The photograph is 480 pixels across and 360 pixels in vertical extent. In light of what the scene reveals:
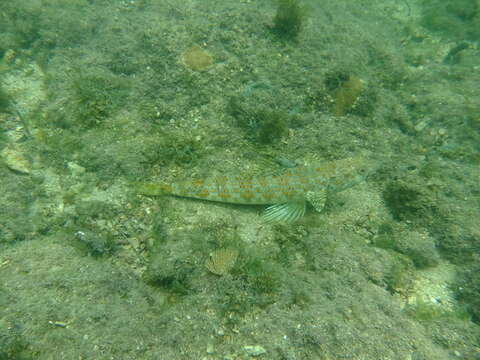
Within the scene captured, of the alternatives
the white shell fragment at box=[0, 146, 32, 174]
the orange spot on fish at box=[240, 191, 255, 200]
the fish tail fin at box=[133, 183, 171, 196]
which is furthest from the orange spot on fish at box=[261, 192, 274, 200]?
the white shell fragment at box=[0, 146, 32, 174]

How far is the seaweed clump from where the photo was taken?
5766 mm

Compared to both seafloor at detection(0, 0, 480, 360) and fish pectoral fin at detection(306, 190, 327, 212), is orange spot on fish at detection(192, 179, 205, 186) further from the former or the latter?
fish pectoral fin at detection(306, 190, 327, 212)

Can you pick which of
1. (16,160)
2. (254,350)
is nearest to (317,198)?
(254,350)

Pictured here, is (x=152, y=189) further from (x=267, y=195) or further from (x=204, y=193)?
(x=267, y=195)

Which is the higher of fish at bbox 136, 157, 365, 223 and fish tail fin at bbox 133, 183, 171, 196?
fish at bbox 136, 157, 365, 223

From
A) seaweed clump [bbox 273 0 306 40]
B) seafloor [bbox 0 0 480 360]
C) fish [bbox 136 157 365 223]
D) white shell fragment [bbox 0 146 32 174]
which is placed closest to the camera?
seafloor [bbox 0 0 480 360]

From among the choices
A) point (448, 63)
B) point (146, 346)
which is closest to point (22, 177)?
point (146, 346)

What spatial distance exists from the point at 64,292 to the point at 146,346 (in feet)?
3.69

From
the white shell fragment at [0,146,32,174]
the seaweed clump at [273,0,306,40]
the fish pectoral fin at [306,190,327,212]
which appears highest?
the seaweed clump at [273,0,306,40]

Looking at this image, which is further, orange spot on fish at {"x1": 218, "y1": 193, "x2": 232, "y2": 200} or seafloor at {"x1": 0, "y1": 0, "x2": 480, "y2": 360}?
orange spot on fish at {"x1": 218, "y1": 193, "x2": 232, "y2": 200}

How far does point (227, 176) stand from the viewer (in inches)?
182

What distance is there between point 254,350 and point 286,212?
7.56 ft

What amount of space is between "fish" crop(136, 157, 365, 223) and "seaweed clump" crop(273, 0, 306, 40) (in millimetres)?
3560

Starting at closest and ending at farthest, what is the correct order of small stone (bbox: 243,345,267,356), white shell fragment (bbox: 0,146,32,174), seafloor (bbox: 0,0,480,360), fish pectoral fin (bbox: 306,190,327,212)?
small stone (bbox: 243,345,267,356) < seafloor (bbox: 0,0,480,360) < white shell fragment (bbox: 0,146,32,174) < fish pectoral fin (bbox: 306,190,327,212)
